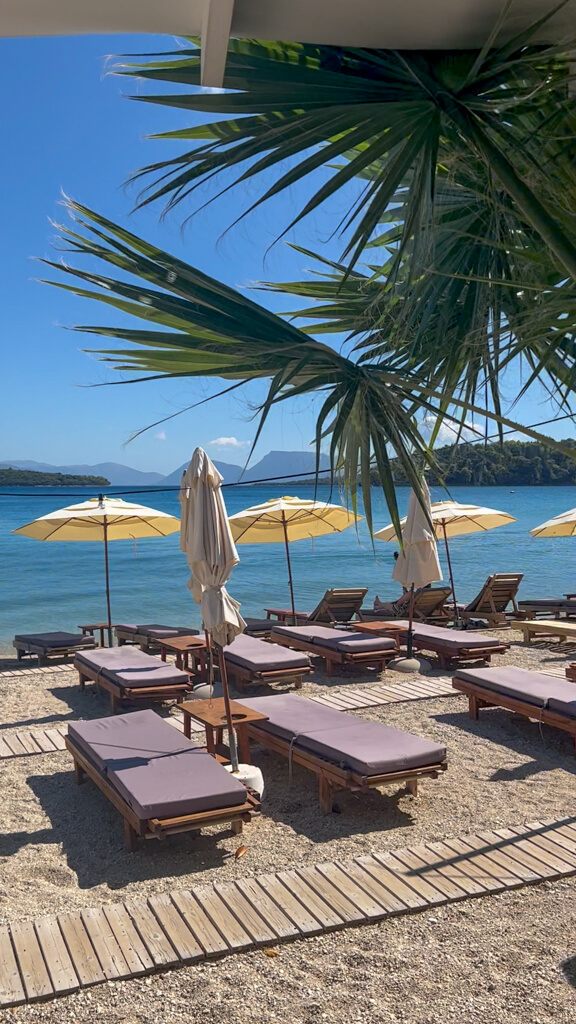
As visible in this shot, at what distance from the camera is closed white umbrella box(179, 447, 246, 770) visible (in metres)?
5.75

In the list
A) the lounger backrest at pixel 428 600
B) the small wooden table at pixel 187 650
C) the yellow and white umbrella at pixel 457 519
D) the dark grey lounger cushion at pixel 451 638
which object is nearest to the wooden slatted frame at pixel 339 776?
the small wooden table at pixel 187 650

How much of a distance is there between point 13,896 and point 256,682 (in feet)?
14.0

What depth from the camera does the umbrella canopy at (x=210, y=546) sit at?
18.9 feet

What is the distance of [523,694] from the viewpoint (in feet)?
21.5

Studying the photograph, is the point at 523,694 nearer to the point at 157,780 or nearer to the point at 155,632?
the point at 157,780

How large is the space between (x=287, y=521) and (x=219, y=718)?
6.95 meters

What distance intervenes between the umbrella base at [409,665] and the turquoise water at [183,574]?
23.5 feet

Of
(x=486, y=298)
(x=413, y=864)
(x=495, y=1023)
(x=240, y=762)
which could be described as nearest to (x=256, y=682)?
(x=240, y=762)

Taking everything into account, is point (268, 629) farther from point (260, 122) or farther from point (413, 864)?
point (260, 122)

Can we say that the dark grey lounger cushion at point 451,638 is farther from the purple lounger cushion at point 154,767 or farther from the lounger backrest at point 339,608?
the purple lounger cushion at point 154,767

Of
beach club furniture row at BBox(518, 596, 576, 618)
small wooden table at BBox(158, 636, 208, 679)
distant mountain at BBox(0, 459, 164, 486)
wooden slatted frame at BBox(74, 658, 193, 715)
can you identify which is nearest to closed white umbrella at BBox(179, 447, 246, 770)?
wooden slatted frame at BBox(74, 658, 193, 715)

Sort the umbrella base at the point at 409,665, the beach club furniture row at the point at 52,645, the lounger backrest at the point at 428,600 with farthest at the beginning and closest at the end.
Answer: the lounger backrest at the point at 428,600, the beach club furniture row at the point at 52,645, the umbrella base at the point at 409,665

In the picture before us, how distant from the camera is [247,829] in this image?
484 centimetres

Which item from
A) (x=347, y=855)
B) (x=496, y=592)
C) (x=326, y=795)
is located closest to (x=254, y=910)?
(x=347, y=855)
